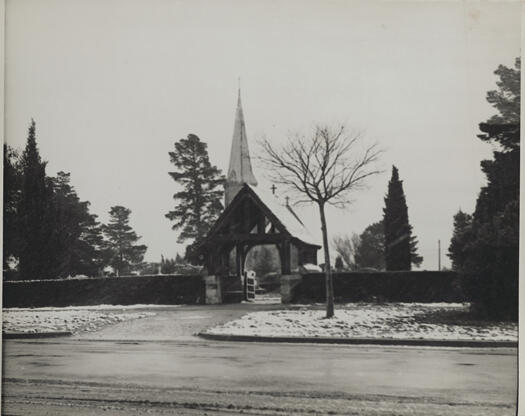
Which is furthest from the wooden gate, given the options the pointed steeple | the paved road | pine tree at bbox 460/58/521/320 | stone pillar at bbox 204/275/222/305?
pine tree at bbox 460/58/521/320

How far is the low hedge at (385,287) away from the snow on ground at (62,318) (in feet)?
13.0

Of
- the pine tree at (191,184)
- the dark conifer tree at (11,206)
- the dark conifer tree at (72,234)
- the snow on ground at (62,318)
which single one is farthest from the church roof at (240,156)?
the snow on ground at (62,318)

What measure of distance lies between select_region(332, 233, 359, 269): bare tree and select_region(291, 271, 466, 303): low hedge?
30 cm

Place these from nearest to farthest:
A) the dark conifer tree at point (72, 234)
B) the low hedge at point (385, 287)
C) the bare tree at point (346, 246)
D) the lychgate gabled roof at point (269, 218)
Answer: the dark conifer tree at point (72, 234)
the bare tree at point (346, 246)
the low hedge at point (385, 287)
the lychgate gabled roof at point (269, 218)

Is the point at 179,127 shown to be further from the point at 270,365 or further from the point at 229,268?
the point at 229,268

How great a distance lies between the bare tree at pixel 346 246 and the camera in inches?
421

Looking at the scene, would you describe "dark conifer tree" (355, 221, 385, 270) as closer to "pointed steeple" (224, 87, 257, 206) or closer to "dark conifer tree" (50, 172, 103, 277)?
"pointed steeple" (224, 87, 257, 206)

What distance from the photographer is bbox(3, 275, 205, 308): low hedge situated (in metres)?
8.84

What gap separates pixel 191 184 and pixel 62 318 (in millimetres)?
3145

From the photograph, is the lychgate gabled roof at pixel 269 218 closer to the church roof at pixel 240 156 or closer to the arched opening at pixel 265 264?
the church roof at pixel 240 156

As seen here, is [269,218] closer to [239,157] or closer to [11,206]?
[239,157]

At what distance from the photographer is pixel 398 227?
934 centimetres

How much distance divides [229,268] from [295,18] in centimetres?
1154

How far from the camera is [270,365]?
8.50 m
